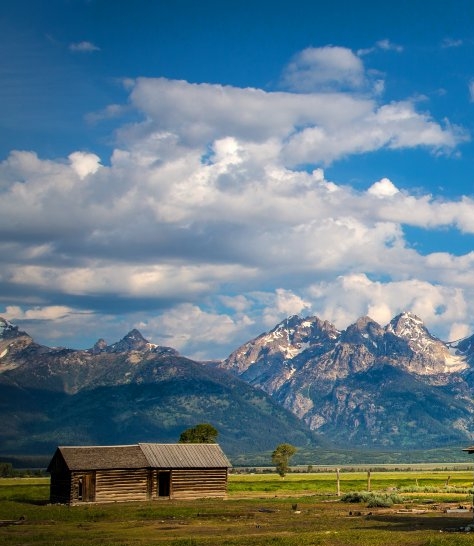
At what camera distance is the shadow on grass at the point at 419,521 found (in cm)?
4735

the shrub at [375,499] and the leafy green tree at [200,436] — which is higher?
the leafy green tree at [200,436]

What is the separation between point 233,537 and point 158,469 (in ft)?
140

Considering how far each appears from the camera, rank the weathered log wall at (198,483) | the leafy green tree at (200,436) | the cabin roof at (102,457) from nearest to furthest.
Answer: the cabin roof at (102,457) → the weathered log wall at (198,483) → the leafy green tree at (200,436)

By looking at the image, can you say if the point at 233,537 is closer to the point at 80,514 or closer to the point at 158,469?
the point at 80,514

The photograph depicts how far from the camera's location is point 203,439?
128 metres

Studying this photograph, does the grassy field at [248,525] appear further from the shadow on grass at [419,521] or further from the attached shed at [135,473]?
the attached shed at [135,473]

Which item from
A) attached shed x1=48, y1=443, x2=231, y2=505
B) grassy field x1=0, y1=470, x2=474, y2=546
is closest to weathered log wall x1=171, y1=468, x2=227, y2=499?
attached shed x1=48, y1=443, x2=231, y2=505

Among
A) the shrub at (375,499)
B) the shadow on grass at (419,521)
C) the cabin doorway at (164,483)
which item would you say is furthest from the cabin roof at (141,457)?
the shadow on grass at (419,521)

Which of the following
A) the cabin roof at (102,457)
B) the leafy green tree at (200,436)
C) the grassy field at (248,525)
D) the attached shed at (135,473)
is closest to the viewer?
the grassy field at (248,525)

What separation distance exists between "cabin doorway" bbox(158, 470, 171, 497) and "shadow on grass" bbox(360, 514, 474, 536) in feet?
113

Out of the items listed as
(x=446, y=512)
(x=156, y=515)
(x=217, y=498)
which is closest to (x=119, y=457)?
(x=217, y=498)

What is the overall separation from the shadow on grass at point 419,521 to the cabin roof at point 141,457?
109ft

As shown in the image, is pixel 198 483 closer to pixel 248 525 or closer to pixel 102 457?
pixel 102 457

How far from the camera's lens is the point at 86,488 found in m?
81.1
